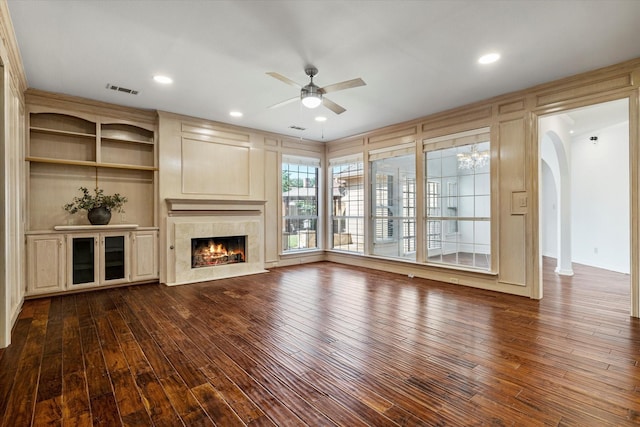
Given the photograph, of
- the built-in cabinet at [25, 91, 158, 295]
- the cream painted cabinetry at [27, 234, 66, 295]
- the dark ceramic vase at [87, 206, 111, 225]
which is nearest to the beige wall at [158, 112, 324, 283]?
the built-in cabinet at [25, 91, 158, 295]

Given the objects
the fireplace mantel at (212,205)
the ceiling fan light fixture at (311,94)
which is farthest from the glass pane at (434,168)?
the fireplace mantel at (212,205)

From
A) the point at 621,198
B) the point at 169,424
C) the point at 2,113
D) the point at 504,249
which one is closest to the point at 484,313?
the point at 504,249

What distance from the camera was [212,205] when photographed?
19.1 feet

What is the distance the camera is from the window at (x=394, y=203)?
6000mm

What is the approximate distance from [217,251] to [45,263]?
8.10 feet

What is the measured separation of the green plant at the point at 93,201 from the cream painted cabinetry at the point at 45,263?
523 mm

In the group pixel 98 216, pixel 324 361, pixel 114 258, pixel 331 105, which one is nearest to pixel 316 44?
pixel 331 105

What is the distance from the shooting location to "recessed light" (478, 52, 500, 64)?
131 inches

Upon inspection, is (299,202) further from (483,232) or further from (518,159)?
(518,159)

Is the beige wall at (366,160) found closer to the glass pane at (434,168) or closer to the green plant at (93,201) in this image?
the glass pane at (434,168)

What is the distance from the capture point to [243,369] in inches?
93.8

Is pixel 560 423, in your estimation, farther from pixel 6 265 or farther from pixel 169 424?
pixel 6 265

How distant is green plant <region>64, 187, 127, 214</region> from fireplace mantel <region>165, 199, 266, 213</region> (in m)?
0.74

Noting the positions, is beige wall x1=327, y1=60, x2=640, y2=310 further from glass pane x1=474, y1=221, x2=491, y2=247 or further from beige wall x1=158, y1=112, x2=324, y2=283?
beige wall x1=158, y1=112, x2=324, y2=283
